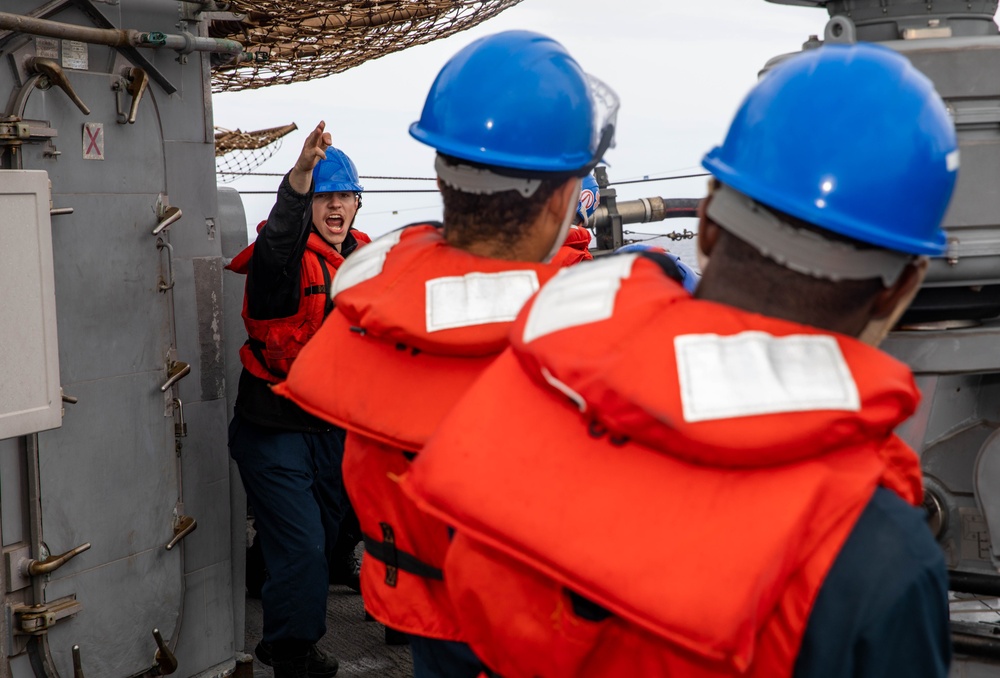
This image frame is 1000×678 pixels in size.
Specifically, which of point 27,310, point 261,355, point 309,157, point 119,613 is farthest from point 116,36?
point 119,613

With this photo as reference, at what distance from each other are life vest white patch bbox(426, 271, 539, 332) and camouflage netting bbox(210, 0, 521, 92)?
2.80 metres

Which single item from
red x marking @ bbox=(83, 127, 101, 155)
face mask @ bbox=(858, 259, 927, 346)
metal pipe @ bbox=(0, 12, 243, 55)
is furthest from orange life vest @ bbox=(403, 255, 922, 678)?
red x marking @ bbox=(83, 127, 101, 155)

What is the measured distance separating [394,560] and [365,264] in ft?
2.03

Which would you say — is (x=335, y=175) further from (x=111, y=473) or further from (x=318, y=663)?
(x=318, y=663)

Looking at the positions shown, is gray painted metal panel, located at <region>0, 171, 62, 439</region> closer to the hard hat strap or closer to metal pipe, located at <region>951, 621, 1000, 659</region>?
the hard hat strap

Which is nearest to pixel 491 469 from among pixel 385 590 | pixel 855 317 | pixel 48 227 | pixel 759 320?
pixel 759 320

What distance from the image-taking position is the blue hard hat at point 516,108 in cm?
205

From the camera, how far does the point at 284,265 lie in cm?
414

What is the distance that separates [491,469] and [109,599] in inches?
115

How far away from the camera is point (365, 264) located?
2188mm

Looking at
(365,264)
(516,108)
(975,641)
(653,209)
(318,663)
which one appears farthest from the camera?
(653,209)

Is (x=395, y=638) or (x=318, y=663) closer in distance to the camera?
(x=318, y=663)

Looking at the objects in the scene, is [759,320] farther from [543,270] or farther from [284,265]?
[284,265]

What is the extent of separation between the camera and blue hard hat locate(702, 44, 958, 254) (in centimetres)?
134
